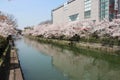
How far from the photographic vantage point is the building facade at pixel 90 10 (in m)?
51.3

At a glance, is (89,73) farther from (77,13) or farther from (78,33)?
(77,13)

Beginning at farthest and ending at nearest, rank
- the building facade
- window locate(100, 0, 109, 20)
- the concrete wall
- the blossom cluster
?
the concrete wall → window locate(100, 0, 109, 20) → the building facade → the blossom cluster

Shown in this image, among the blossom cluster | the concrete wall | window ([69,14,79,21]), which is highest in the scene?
the concrete wall

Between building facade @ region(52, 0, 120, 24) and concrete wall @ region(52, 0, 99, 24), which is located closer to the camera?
building facade @ region(52, 0, 120, 24)

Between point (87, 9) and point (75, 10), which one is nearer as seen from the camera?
point (87, 9)

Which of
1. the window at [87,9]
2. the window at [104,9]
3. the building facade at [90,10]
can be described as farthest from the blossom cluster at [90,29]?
the window at [87,9]

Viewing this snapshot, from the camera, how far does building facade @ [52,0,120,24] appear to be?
51.3 meters

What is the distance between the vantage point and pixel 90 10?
5941 cm

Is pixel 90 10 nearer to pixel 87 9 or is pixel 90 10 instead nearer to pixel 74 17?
pixel 87 9

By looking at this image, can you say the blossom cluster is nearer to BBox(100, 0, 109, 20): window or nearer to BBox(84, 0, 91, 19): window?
BBox(100, 0, 109, 20): window

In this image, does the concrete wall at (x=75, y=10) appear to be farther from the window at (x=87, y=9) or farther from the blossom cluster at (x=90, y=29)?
the blossom cluster at (x=90, y=29)

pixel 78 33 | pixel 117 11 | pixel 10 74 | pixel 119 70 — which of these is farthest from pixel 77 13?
pixel 10 74

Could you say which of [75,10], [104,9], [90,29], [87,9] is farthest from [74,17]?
[90,29]

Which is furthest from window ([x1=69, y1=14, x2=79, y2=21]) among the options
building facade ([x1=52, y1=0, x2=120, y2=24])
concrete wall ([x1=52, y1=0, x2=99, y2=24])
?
concrete wall ([x1=52, y1=0, x2=99, y2=24])
